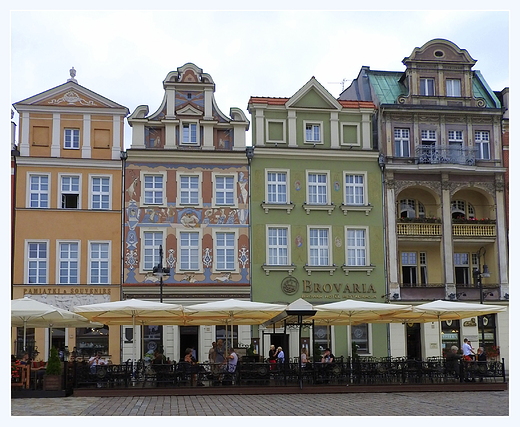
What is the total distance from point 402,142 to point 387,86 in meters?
3.57

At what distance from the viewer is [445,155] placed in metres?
35.4

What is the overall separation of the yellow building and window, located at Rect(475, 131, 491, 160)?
1576 centimetres

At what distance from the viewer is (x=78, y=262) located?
32594 mm

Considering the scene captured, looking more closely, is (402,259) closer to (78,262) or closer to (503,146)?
(503,146)

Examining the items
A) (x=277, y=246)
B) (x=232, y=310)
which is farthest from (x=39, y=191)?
(x=232, y=310)

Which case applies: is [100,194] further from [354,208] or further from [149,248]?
[354,208]

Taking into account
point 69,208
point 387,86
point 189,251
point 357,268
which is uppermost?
point 387,86

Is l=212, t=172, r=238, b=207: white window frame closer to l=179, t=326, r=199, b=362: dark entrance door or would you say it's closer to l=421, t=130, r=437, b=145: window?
l=179, t=326, r=199, b=362: dark entrance door

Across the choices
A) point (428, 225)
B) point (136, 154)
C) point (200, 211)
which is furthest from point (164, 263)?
point (428, 225)

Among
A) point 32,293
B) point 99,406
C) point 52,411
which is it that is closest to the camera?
point 52,411

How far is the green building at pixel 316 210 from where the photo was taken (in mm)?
33656

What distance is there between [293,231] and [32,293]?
11.1 m

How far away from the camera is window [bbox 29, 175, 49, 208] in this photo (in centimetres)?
3266

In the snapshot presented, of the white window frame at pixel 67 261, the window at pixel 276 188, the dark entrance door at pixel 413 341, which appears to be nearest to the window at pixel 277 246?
the window at pixel 276 188
